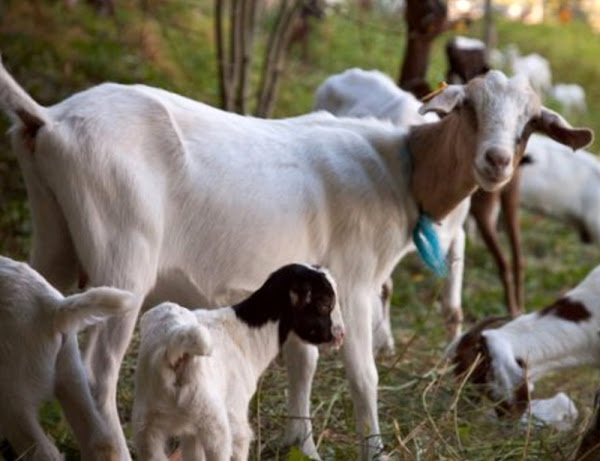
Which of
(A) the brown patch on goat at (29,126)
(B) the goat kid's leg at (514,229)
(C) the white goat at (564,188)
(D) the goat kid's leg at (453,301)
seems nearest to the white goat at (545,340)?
(D) the goat kid's leg at (453,301)

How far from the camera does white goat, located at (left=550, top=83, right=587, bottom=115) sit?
61.4ft

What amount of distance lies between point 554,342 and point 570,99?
39.3 feet

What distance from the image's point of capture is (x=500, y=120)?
217 inches

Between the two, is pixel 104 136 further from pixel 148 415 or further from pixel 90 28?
pixel 90 28

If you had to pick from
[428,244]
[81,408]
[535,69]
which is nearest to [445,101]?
[428,244]

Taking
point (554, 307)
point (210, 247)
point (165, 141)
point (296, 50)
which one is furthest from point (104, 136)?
point (296, 50)

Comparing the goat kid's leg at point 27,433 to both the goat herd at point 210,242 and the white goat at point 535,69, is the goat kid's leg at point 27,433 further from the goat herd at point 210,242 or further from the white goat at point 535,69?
the white goat at point 535,69

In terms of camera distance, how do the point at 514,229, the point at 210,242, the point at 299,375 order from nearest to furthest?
the point at 210,242
the point at 299,375
the point at 514,229

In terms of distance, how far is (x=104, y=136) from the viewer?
5.01 m

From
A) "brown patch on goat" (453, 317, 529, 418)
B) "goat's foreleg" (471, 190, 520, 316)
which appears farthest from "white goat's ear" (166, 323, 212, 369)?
"goat's foreleg" (471, 190, 520, 316)

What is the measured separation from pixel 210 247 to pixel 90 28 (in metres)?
9.89

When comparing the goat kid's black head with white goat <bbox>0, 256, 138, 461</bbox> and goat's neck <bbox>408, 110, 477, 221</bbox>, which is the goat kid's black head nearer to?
white goat <bbox>0, 256, 138, 461</bbox>

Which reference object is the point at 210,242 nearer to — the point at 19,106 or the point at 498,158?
the point at 19,106

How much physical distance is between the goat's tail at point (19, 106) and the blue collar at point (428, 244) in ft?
5.39
